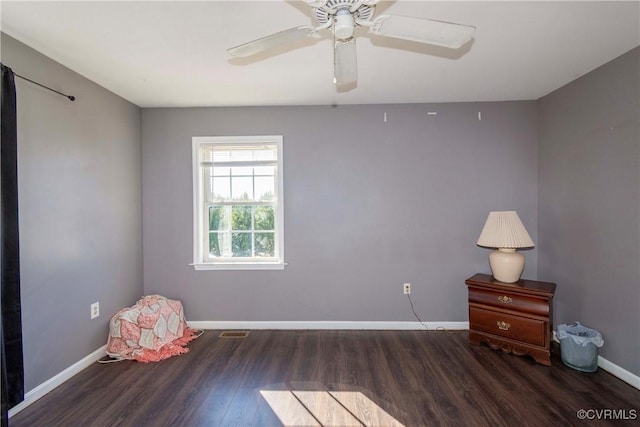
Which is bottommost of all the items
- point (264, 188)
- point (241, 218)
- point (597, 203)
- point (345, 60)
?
point (241, 218)

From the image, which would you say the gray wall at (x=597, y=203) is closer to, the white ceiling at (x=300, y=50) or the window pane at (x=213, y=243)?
the white ceiling at (x=300, y=50)

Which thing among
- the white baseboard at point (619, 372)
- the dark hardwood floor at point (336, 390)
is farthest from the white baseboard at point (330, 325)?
the white baseboard at point (619, 372)

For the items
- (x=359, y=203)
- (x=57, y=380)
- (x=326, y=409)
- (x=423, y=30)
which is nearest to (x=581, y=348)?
(x=326, y=409)

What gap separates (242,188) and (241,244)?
63cm

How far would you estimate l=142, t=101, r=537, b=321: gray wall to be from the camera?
3.00 m

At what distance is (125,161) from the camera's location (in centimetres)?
286

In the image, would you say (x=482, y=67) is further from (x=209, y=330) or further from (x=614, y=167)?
(x=209, y=330)

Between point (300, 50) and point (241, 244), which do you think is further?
point (241, 244)

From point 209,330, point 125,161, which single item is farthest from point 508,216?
point 125,161

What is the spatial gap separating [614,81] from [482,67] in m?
0.97

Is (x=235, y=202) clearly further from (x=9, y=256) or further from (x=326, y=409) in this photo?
(x=326, y=409)

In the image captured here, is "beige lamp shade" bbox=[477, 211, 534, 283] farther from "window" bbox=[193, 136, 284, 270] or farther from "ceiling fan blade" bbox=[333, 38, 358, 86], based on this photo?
"window" bbox=[193, 136, 284, 270]

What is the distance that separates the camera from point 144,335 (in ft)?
8.25

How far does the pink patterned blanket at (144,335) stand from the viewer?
248cm
